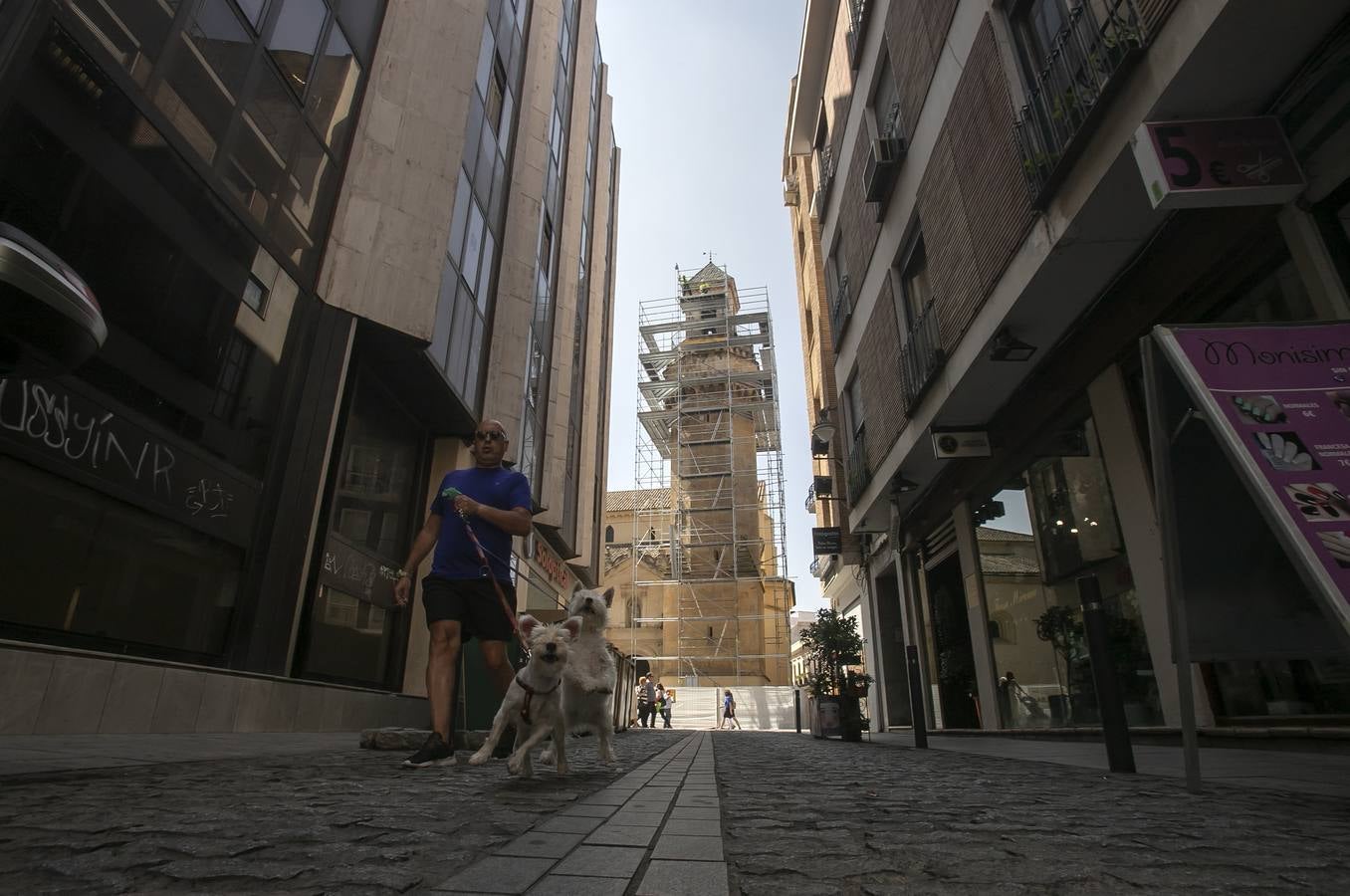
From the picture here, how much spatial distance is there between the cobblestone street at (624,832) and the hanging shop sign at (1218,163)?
3.96 meters

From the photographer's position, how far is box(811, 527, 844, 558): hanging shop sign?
19.1 m

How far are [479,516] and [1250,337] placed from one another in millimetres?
4204

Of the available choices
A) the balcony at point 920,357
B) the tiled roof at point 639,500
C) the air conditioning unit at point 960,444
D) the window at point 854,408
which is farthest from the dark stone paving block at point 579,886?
the tiled roof at point 639,500

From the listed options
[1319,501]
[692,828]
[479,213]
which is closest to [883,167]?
[479,213]

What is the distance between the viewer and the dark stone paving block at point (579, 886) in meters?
1.53

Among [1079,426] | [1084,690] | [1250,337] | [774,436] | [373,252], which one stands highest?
[774,436]

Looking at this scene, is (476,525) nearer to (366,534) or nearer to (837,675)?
(366,534)

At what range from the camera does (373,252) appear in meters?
10.2

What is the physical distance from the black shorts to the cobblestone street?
951mm

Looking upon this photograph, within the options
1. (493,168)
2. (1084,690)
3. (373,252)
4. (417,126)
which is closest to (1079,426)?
(1084,690)

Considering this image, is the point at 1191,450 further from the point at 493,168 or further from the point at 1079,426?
the point at 493,168

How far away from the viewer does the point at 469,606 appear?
4496 mm

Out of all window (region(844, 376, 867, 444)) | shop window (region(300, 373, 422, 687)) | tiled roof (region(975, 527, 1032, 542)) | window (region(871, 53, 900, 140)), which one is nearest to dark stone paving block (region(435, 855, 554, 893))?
shop window (region(300, 373, 422, 687))

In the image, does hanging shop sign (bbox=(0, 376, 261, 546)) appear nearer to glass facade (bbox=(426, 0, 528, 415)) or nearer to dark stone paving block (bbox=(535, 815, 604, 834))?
glass facade (bbox=(426, 0, 528, 415))
